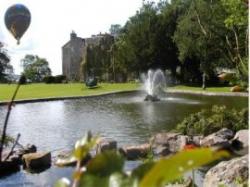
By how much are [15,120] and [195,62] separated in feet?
121

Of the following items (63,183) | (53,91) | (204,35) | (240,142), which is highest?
(204,35)

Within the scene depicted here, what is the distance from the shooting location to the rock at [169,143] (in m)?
16.4

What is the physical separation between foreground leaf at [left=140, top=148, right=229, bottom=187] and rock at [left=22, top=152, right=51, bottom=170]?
1476 centimetres

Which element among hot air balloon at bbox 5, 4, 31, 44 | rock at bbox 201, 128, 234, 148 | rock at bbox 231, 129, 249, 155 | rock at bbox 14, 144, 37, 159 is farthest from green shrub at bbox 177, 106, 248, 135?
hot air balloon at bbox 5, 4, 31, 44

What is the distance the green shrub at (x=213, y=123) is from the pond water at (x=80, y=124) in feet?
4.92

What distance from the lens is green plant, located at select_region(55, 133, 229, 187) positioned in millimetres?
727

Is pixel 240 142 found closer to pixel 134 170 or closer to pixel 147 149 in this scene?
pixel 147 149

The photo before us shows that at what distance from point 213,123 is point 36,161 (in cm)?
723

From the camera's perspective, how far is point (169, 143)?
56.6 feet

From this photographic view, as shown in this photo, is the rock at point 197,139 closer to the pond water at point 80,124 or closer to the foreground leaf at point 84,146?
the pond water at point 80,124

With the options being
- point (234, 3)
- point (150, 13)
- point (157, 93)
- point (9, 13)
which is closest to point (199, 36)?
point (157, 93)

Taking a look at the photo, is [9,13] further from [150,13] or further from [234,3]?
[150,13]

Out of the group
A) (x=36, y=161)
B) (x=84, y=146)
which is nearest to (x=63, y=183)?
(x=84, y=146)

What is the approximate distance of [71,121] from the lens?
26812mm
